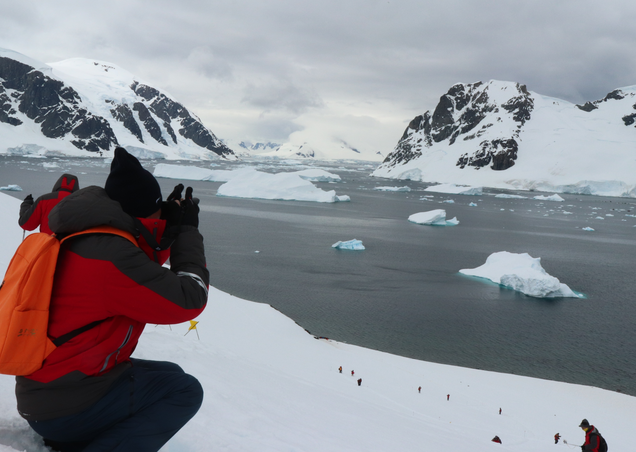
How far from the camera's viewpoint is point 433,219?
4303 cm

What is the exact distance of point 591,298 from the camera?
21.8m

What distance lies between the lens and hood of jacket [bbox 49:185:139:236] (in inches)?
70.3

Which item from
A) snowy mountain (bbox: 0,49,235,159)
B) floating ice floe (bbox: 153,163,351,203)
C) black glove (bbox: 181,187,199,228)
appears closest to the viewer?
black glove (bbox: 181,187,199,228)

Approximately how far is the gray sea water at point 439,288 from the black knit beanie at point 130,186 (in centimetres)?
1363

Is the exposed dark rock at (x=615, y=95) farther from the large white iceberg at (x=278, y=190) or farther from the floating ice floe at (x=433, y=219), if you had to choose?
the floating ice floe at (x=433, y=219)

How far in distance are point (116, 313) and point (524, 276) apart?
76.7 ft

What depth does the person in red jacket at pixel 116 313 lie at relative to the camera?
179cm

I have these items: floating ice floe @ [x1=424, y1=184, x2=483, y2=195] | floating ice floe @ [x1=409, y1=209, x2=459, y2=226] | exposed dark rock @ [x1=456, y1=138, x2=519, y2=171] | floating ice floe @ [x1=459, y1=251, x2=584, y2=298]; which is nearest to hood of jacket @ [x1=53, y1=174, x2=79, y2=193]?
floating ice floe @ [x1=459, y1=251, x2=584, y2=298]

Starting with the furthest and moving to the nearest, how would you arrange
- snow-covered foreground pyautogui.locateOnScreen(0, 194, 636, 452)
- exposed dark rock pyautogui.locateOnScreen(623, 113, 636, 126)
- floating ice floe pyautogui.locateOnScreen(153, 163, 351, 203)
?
exposed dark rock pyautogui.locateOnScreen(623, 113, 636, 126) < floating ice floe pyautogui.locateOnScreen(153, 163, 351, 203) < snow-covered foreground pyautogui.locateOnScreen(0, 194, 636, 452)

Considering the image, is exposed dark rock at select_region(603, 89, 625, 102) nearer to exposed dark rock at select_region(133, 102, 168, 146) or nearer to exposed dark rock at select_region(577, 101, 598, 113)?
exposed dark rock at select_region(577, 101, 598, 113)

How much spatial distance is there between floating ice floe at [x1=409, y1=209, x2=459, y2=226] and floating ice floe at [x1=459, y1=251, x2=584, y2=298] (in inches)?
685

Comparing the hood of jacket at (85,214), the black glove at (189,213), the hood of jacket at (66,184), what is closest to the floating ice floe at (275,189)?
the hood of jacket at (66,184)

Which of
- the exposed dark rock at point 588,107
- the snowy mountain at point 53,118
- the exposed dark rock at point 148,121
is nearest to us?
the exposed dark rock at point 588,107

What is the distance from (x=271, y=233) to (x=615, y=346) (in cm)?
2327
